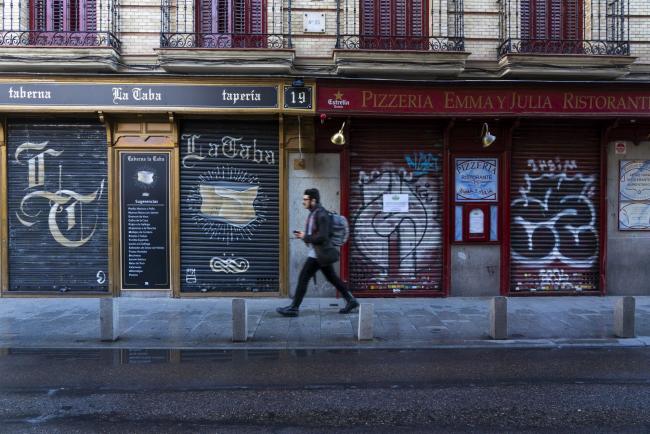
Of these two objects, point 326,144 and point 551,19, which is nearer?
point 326,144

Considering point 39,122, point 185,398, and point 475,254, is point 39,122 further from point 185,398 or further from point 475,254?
point 475,254

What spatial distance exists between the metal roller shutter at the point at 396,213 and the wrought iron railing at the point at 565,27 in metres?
2.52

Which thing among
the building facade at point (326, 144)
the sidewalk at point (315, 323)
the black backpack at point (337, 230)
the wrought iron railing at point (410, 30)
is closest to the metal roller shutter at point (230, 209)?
the building facade at point (326, 144)

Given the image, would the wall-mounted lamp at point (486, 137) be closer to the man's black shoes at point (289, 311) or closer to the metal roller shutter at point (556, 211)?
the metal roller shutter at point (556, 211)

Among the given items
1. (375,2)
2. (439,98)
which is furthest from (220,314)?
(375,2)

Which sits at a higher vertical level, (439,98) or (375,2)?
(375,2)

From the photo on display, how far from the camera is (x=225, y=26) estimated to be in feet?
34.9

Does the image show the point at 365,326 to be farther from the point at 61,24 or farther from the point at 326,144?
the point at 61,24

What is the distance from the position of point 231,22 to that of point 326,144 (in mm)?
3191

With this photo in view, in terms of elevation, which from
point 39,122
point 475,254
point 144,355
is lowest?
point 144,355

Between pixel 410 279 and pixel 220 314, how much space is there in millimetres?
4049

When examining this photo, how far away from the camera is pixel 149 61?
10.3 meters

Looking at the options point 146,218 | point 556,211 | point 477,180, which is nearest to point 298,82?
point 146,218

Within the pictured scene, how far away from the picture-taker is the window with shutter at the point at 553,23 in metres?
10.6
